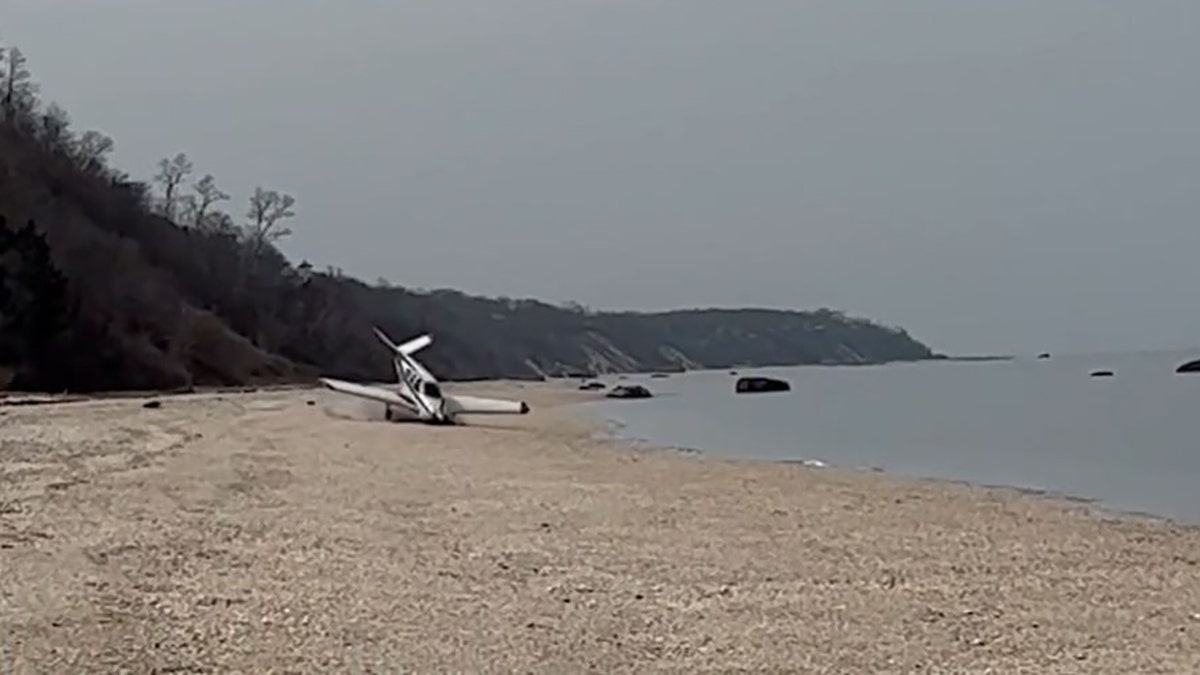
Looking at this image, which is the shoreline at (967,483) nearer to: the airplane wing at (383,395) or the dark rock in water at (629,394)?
the airplane wing at (383,395)

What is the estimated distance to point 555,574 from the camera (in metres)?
11.5

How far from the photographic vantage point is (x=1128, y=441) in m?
38.7

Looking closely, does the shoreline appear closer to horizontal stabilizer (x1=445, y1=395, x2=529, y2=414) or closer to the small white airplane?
the small white airplane

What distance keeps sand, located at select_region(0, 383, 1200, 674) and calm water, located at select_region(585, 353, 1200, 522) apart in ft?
16.5

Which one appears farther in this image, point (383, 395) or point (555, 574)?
point (383, 395)

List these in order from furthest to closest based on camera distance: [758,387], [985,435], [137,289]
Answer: [758,387], [137,289], [985,435]

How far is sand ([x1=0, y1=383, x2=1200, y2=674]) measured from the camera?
8211 millimetres

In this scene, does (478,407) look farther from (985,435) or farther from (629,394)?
(629,394)

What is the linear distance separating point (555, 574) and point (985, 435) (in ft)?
112

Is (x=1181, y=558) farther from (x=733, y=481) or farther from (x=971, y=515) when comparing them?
(x=733, y=481)

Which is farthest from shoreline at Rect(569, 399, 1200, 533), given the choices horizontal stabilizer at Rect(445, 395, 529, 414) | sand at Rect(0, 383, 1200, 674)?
horizontal stabilizer at Rect(445, 395, 529, 414)

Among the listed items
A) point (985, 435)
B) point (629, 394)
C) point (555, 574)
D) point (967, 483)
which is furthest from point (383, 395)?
point (629, 394)

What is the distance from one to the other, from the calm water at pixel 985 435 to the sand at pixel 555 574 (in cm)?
503

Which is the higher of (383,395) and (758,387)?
(758,387)
